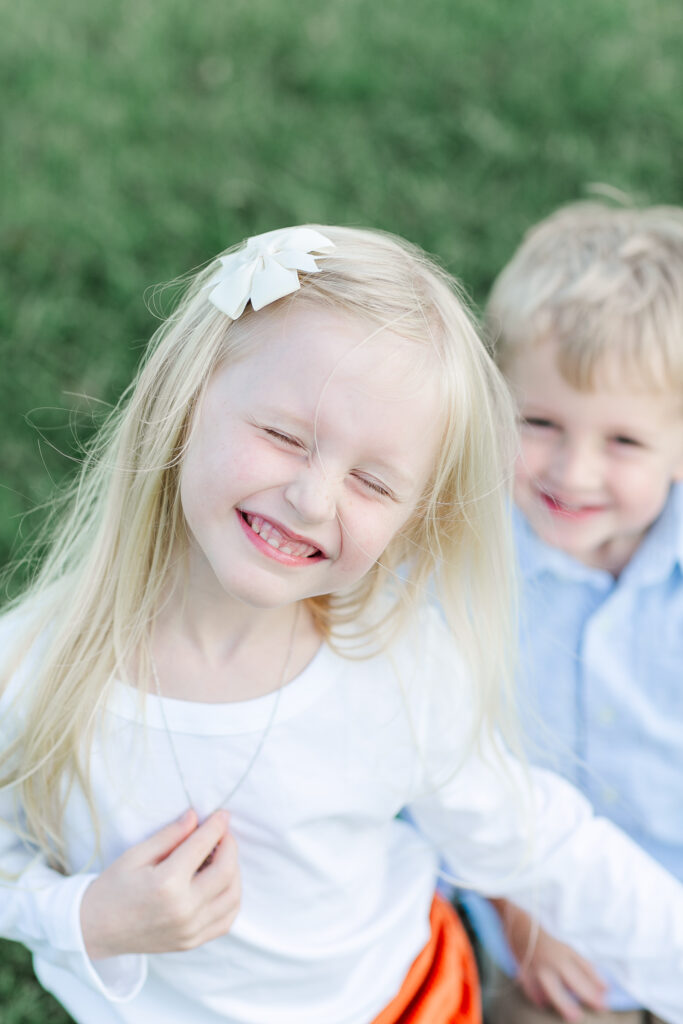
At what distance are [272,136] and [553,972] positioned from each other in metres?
2.86

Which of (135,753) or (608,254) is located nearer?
(135,753)

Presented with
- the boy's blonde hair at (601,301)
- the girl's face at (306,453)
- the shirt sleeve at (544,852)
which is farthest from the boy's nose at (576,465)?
the girl's face at (306,453)

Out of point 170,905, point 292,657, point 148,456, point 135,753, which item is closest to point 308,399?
point 148,456

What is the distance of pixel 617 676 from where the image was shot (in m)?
2.23

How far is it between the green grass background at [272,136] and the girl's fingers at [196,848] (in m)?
1.73

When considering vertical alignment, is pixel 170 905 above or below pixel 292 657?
below

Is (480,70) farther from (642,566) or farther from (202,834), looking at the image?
(202,834)

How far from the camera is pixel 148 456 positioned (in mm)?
1494

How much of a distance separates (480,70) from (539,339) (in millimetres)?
2140

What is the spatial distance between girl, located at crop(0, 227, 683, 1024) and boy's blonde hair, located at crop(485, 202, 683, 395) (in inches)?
21.7

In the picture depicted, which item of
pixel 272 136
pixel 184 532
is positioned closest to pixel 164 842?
pixel 184 532

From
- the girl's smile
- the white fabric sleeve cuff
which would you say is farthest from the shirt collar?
the white fabric sleeve cuff

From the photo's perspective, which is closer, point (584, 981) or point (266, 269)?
point (266, 269)

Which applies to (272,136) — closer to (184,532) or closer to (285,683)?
(184,532)
